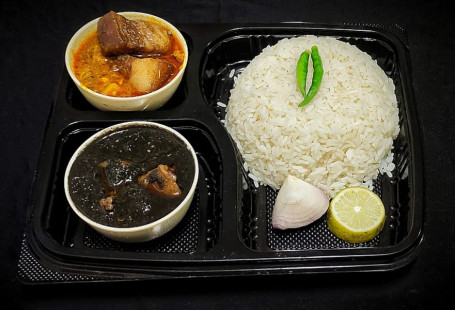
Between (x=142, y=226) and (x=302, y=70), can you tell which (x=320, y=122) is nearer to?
(x=302, y=70)

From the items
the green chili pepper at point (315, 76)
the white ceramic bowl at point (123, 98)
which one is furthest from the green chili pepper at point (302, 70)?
the white ceramic bowl at point (123, 98)

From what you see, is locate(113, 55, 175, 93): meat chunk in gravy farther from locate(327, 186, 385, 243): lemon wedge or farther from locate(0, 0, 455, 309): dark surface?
locate(327, 186, 385, 243): lemon wedge

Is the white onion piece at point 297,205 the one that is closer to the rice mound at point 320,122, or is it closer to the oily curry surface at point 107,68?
the rice mound at point 320,122

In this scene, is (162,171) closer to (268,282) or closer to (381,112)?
(268,282)

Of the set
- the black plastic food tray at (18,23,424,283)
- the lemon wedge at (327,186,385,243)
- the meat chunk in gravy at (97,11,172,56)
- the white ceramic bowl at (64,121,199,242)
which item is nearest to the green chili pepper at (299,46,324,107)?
the black plastic food tray at (18,23,424,283)

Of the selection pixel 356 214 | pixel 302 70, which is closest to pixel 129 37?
pixel 302 70
